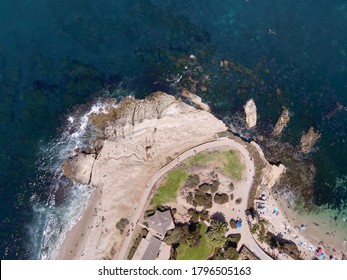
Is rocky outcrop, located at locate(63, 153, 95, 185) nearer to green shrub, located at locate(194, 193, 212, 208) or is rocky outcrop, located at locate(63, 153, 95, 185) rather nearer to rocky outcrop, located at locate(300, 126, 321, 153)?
green shrub, located at locate(194, 193, 212, 208)

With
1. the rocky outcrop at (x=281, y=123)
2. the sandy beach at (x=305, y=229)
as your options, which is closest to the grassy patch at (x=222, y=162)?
the sandy beach at (x=305, y=229)

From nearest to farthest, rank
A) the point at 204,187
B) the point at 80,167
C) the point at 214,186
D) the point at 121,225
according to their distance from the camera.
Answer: the point at 121,225 → the point at 204,187 → the point at 214,186 → the point at 80,167

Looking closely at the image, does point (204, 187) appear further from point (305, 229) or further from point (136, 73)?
point (136, 73)

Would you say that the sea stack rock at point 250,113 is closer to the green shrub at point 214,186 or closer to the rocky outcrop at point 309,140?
the rocky outcrop at point 309,140

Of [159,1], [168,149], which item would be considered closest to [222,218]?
[168,149]

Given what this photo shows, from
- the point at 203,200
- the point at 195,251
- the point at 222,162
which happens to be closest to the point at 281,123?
the point at 222,162

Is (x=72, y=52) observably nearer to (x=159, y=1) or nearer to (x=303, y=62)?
(x=159, y=1)
